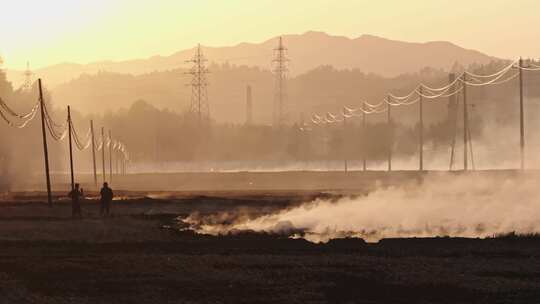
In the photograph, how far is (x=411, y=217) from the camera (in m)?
48.4

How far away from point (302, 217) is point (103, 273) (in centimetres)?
2036

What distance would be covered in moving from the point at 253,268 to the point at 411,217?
18.9 metres

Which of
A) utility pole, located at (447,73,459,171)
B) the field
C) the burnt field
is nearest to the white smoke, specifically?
the burnt field

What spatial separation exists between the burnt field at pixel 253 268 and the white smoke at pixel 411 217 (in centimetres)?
310

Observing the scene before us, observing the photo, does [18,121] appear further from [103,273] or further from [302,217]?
[103,273]

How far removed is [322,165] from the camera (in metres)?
183

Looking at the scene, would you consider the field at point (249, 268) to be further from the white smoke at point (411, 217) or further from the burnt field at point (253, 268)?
the white smoke at point (411, 217)

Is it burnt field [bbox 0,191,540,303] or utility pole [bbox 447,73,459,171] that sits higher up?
utility pole [bbox 447,73,459,171]

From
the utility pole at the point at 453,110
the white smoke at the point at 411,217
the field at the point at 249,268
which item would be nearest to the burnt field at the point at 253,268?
the field at the point at 249,268

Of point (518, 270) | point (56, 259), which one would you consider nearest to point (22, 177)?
point (56, 259)

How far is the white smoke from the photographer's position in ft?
139

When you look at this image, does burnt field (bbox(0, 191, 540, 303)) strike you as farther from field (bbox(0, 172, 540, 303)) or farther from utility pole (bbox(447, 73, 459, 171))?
utility pole (bbox(447, 73, 459, 171))

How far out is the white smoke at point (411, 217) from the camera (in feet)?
139

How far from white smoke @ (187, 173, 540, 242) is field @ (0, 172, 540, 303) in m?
3.26
